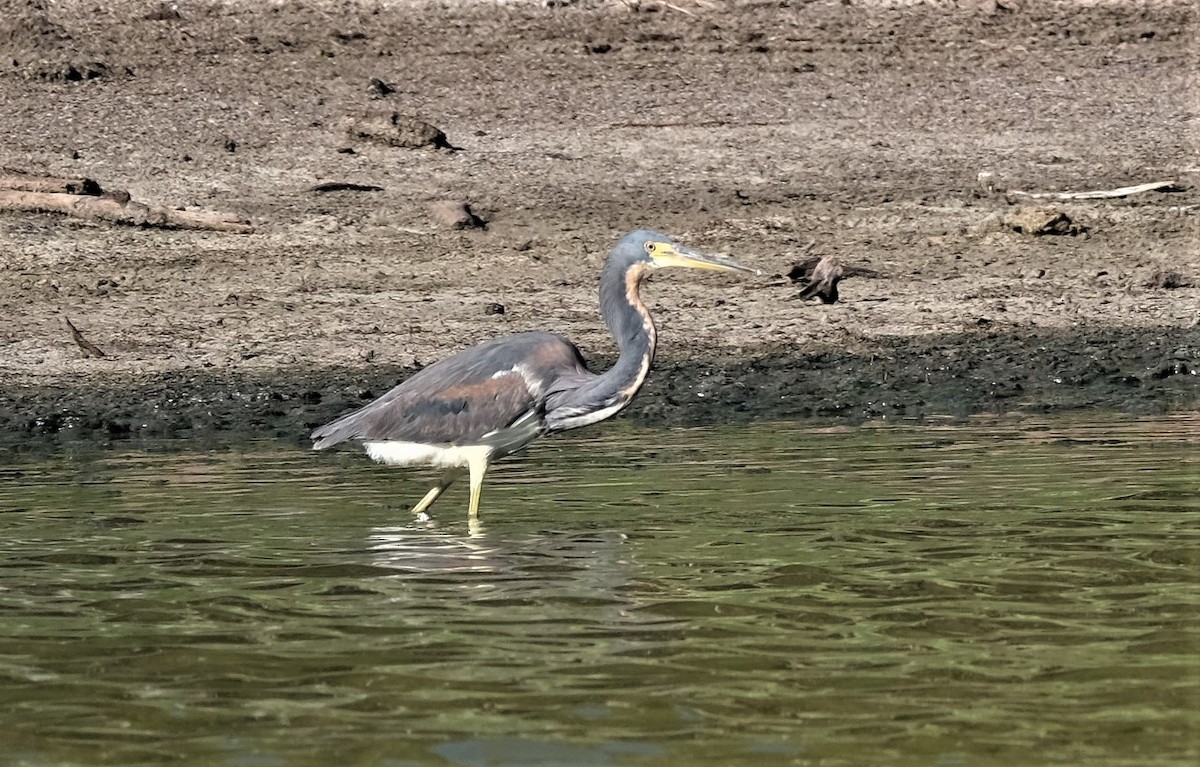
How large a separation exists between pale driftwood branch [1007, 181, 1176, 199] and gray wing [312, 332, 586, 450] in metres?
6.84

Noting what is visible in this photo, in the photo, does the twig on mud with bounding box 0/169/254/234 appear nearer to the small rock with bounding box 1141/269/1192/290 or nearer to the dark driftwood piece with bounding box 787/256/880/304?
the dark driftwood piece with bounding box 787/256/880/304

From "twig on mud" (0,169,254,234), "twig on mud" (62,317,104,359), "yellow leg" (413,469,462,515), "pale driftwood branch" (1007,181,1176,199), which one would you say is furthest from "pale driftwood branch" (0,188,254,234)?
"pale driftwood branch" (1007,181,1176,199)

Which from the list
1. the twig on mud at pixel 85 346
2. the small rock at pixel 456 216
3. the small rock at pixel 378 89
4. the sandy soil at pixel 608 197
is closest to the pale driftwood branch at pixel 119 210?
the sandy soil at pixel 608 197

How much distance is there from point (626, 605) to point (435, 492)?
2688 millimetres

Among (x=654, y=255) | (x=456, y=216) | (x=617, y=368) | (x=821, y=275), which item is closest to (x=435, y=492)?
(x=617, y=368)

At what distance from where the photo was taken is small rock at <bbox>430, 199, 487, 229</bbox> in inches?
587

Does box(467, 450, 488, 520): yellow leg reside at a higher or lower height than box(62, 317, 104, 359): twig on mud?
higher

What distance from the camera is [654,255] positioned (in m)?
9.75

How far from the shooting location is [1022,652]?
6.21 metres

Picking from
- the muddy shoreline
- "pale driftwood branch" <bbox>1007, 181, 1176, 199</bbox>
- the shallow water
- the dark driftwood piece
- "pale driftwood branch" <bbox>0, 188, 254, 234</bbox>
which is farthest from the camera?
"pale driftwood branch" <bbox>1007, 181, 1176, 199</bbox>

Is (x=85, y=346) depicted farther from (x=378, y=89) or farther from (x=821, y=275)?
(x=378, y=89)

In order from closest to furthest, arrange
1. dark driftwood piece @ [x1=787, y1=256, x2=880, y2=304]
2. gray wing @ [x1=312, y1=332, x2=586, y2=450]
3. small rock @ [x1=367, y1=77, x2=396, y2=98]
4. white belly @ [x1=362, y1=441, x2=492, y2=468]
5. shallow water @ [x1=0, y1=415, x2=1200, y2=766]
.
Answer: shallow water @ [x1=0, y1=415, x2=1200, y2=766] → gray wing @ [x1=312, y1=332, x2=586, y2=450] → white belly @ [x1=362, y1=441, x2=492, y2=468] → dark driftwood piece @ [x1=787, y1=256, x2=880, y2=304] → small rock @ [x1=367, y1=77, x2=396, y2=98]

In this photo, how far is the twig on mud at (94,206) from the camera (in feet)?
Result: 48.1

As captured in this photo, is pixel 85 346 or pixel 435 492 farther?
pixel 85 346
